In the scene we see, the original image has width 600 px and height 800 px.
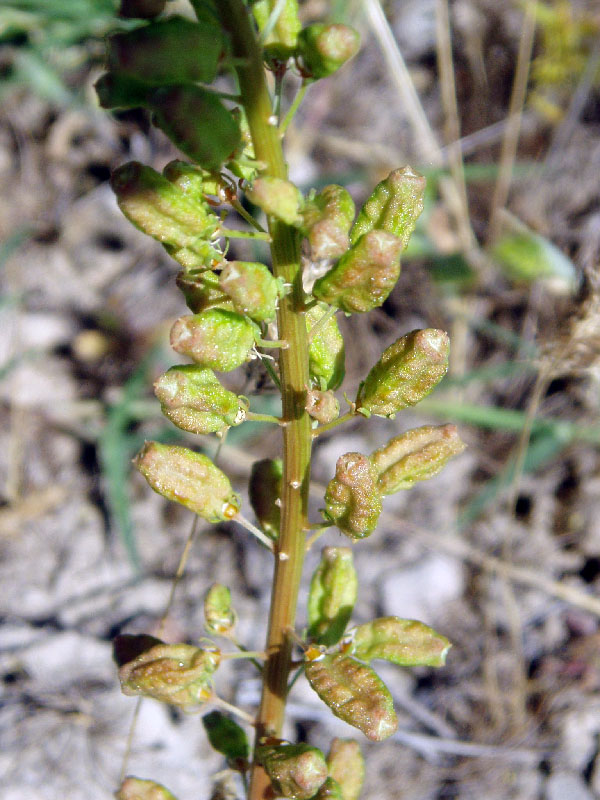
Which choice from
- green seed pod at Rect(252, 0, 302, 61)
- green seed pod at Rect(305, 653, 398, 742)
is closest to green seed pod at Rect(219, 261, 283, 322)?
green seed pod at Rect(252, 0, 302, 61)

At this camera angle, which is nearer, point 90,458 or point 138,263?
point 90,458

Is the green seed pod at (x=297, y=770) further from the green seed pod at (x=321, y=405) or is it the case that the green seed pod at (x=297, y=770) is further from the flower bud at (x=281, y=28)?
the flower bud at (x=281, y=28)

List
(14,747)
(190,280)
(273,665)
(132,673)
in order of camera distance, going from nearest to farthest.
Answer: (190,280)
(132,673)
(273,665)
(14,747)

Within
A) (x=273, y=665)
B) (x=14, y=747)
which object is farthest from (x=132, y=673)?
(x=14, y=747)

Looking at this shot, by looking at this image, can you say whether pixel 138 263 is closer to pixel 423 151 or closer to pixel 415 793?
pixel 423 151

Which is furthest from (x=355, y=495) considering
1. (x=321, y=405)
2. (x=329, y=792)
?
(x=329, y=792)

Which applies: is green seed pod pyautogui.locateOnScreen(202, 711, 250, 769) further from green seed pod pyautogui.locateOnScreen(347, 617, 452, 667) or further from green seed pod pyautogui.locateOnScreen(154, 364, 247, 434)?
green seed pod pyautogui.locateOnScreen(154, 364, 247, 434)
